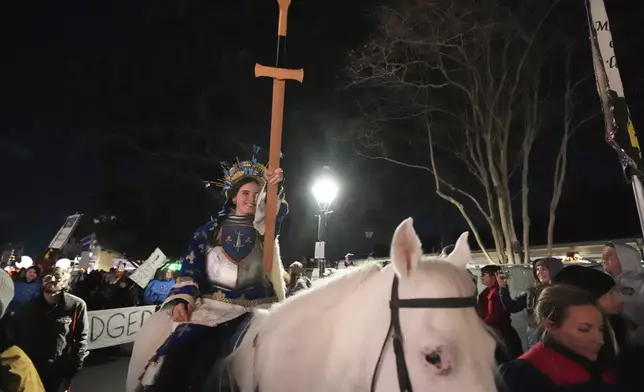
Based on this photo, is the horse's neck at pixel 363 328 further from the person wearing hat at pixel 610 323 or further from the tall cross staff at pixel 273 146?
the person wearing hat at pixel 610 323

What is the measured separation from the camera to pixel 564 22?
11.6m

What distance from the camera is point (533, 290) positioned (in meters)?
5.32

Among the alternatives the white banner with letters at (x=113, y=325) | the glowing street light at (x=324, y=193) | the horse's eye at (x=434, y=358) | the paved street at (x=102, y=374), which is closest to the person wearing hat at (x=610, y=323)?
the horse's eye at (x=434, y=358)

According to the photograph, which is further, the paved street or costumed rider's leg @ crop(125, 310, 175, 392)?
the paved street

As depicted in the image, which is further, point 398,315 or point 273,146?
point 273,146

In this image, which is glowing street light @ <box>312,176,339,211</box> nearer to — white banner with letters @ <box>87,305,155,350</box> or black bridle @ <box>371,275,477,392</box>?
white banner with letters @ <box>87,305,155,350</box>

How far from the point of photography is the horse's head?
1.63 m

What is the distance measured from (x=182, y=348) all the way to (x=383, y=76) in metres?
11.5

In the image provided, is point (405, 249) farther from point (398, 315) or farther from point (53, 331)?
point (53, 331)

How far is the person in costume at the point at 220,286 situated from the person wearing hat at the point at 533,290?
2645 mm

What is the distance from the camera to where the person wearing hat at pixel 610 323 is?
2404mm

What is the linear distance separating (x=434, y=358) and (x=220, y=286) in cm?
183

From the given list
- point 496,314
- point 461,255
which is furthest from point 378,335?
point 496,314

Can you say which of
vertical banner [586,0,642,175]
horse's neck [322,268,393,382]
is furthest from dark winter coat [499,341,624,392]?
vertical banner [586,0,642,175]
